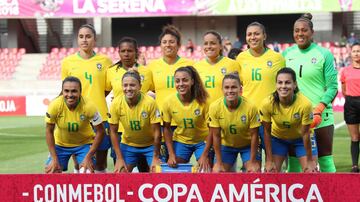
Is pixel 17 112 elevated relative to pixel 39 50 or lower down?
lower down

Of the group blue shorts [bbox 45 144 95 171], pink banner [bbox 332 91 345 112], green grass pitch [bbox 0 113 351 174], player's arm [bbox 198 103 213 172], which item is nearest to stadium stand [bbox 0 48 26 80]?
green grass pitch [bbox 0 113 351 174]

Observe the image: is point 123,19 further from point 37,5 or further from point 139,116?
point 139,116

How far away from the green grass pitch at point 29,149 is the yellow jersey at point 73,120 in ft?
8.88

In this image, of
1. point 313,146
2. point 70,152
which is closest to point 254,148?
point 313,146

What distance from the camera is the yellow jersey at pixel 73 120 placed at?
295 inches

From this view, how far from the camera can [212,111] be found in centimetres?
713

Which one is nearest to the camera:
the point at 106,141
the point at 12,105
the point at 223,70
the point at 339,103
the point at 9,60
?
the point at 223,70

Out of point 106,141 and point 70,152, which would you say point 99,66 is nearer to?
point 106,141

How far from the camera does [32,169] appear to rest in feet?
35.4

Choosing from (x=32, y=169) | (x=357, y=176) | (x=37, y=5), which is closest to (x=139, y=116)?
(x=357, y=176)

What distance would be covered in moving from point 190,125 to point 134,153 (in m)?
0.66

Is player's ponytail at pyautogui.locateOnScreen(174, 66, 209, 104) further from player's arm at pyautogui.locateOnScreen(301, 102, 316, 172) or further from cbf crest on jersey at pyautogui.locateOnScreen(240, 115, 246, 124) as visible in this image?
player's arm at pyautogui.locateOnScreen(301, 102, 316, 172)

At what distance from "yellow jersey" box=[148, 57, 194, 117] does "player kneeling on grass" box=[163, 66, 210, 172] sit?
34 centimetres

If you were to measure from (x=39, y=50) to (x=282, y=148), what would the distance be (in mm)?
33023
